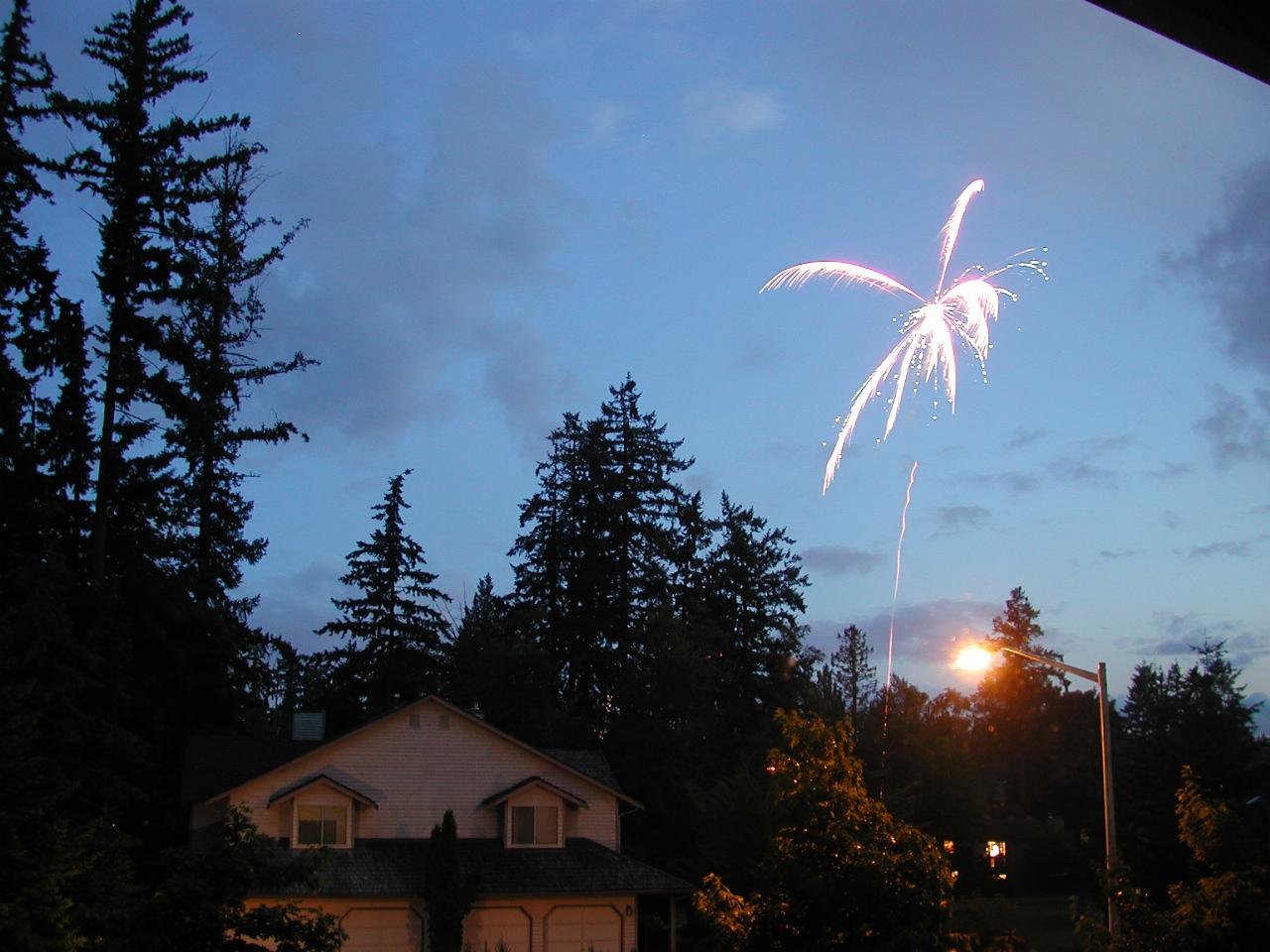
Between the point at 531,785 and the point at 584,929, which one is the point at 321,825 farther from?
the point at 584,929

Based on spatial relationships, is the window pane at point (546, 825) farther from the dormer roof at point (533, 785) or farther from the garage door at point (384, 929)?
the garage door at point (384, 929)

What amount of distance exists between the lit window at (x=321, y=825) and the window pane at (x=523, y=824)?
490 centimetres

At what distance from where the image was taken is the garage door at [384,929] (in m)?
34.0

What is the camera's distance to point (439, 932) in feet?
106

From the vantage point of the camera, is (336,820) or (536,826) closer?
(336,820)

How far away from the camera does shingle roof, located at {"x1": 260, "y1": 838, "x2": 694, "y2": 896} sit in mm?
34094

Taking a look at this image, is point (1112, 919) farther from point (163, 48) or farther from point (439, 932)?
point (163, 48)

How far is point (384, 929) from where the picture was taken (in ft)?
112

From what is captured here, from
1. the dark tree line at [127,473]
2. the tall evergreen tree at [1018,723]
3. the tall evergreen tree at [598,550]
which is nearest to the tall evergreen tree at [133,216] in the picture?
the dark tree line at [127,473]

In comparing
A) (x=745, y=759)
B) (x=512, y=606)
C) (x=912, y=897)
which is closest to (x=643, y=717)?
(x=745, y=759)

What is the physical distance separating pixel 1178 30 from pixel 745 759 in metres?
49.1

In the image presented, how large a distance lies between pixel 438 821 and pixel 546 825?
3204mm

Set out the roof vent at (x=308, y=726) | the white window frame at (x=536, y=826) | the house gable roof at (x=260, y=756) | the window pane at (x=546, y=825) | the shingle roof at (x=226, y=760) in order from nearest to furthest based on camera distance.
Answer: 1. the house gable roof at (x=260, y=756)
2. the shingle roof at (x=226, y=760)
3. the white window frame at (x=536, y=826)
4. the window pane at (x=546, y=825)
5. the roof vent at (x=308, y=726)

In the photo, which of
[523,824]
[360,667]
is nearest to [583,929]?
[523,824]
